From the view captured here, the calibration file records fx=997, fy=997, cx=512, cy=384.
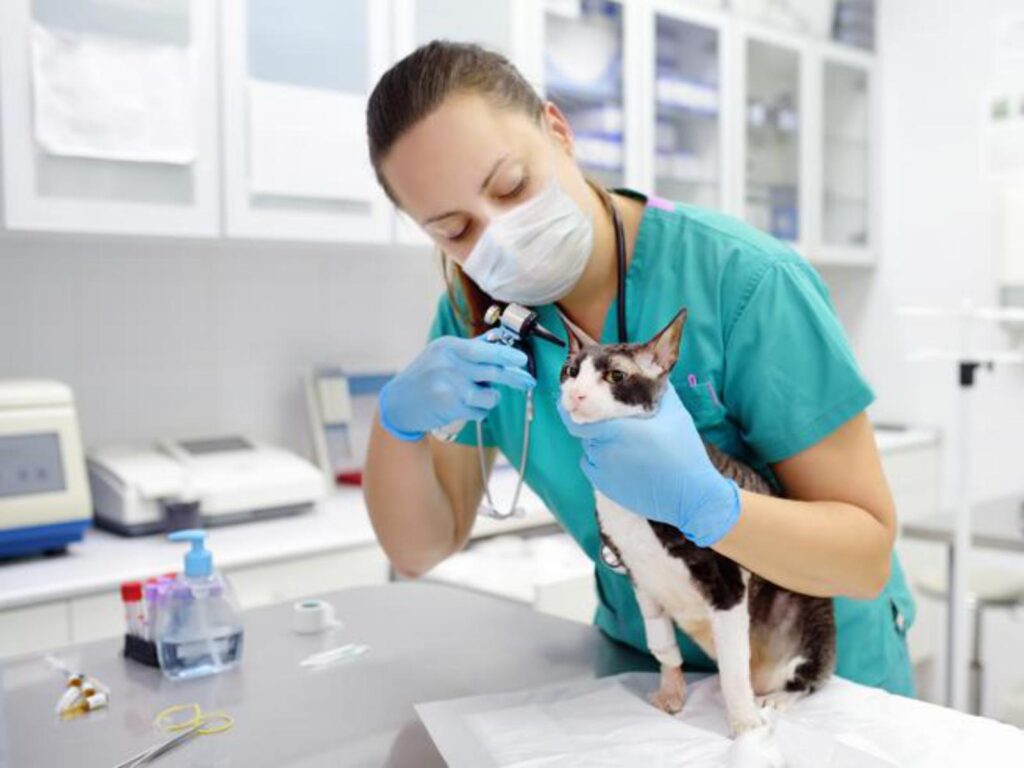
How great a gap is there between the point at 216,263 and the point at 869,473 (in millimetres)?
1889

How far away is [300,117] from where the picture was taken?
7.26 feet

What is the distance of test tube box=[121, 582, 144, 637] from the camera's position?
1165 mm

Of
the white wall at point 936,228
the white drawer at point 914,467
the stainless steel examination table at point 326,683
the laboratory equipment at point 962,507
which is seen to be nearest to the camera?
the stainless steel examination table at point 326,683

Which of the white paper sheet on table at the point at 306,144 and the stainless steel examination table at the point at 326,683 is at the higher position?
the white paper sheet on table at the point at 306,144

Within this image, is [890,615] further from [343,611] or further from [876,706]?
[343,611]

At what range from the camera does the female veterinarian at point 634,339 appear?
88 cm

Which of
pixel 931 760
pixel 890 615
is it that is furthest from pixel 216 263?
pixel 931 760

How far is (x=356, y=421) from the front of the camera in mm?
2643

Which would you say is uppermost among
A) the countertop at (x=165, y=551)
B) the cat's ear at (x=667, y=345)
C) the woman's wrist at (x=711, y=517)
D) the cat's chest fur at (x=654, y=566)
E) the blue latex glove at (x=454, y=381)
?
the cat's ear at (x=667, y=345)

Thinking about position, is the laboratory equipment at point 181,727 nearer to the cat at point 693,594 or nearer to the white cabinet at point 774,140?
the cat at point 693,594

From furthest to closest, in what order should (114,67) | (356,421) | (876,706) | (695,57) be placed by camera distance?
(695,57) < (356,421) < (114,67) < (876,706)

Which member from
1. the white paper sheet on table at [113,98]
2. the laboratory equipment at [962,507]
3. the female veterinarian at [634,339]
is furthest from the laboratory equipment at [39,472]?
the laboratory equipment at [962,507]

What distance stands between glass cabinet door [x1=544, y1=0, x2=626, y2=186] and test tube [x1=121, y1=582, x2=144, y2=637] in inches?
75.7

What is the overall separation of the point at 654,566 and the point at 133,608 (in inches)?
25.5
